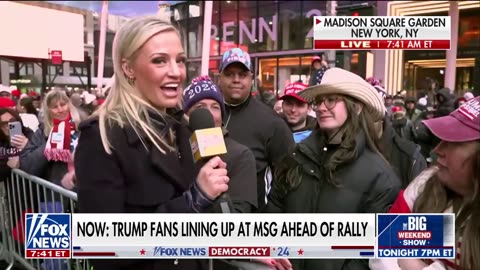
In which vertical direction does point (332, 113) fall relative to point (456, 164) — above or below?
above

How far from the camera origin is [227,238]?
1869 millimetres

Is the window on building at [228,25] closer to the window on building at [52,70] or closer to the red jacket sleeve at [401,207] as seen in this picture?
the window on building at [52,70]

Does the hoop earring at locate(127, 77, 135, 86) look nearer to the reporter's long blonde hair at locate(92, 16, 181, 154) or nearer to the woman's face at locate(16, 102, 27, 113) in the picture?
the reporter's long blonde hair at locate(92, 16, 181, 154)

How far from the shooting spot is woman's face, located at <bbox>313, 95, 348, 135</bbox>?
2.53 m

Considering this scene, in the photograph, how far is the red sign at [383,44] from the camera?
2.42 m

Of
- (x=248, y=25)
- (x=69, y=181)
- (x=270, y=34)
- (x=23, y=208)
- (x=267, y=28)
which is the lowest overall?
(x=23, y=208)

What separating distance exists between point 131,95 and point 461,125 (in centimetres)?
123

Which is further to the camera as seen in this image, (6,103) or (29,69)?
(6,103)

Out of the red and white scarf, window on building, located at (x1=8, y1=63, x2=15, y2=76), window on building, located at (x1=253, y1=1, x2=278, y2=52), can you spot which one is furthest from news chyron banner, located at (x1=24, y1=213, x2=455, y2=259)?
window on building, located at (x1=253, y1=1, x2=278, y2=52)

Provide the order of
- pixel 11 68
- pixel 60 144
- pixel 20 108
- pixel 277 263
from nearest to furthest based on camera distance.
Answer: pixel 277 263
pixel 11 68
pixel 60 144
pixel 20 108

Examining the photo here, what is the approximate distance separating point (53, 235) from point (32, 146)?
114 inches

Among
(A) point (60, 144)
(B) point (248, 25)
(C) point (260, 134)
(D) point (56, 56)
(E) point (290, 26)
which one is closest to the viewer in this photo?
(D) point (56, 56)

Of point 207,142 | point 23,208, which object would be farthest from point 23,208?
point 207,142

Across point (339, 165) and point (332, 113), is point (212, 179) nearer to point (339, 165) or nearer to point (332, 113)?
point (339, 165)
